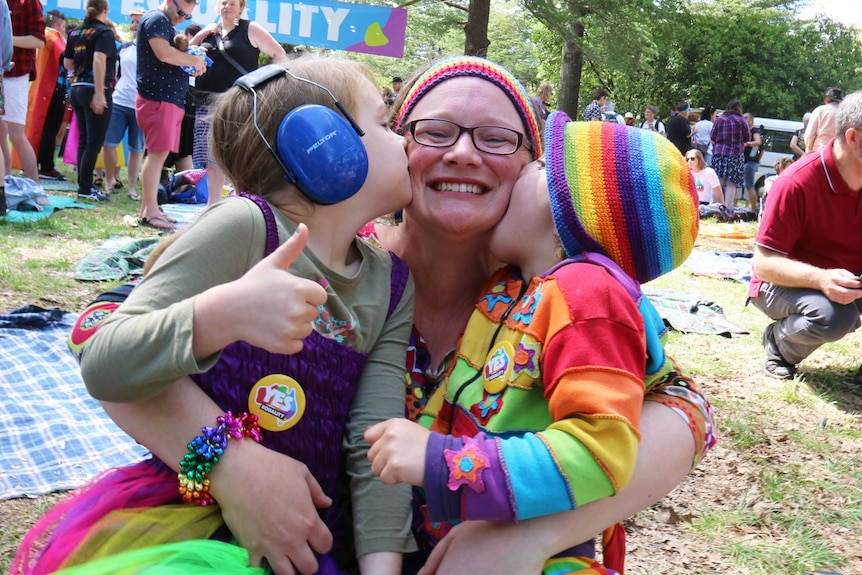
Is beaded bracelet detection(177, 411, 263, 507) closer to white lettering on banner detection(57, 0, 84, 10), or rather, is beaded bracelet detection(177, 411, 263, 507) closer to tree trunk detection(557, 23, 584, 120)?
white lettering on banner detection(57, 0, 84, 10)

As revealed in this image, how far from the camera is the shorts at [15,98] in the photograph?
23.9 feet

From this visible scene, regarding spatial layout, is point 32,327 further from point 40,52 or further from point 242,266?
point 40,52

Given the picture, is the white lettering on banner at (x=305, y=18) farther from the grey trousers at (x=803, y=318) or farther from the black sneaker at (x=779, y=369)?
the black sneaker at (x=779, y=369)

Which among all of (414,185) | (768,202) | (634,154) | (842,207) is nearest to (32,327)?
(414,185)

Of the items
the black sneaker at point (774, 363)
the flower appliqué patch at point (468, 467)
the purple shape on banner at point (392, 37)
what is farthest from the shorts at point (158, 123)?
the purple shape on banner at point (392, 37)

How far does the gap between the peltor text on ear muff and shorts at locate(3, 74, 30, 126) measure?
6.91m

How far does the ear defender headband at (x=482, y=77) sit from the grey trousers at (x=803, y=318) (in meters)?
3.23

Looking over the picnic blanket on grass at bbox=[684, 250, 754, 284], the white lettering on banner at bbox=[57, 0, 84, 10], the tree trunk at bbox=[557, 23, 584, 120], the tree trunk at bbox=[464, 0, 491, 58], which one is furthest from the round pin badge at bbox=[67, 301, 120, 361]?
the tree trunk at bbox=[557, 23, 584, 120]

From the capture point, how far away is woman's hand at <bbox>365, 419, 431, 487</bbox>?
1.32 m

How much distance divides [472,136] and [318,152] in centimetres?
42

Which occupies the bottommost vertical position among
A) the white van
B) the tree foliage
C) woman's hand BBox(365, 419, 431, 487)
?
woman's hand BBox(365, 419, 431, 487)

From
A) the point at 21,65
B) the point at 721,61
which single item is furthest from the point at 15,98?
the point at 721,61

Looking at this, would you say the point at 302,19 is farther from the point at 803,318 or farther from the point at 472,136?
the point at 472,136

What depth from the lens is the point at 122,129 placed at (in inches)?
345
